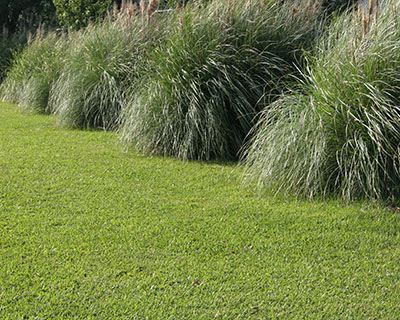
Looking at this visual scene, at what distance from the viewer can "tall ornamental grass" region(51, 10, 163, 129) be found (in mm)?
8148

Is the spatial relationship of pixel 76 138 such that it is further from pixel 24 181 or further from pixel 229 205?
pixel 229 205

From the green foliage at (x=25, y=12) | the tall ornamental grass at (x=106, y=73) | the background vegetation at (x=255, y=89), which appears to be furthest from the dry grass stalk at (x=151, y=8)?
the green foliage at (x=25, y=12)

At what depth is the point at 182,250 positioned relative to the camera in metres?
3.67

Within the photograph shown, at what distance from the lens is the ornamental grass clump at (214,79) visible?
6312mm

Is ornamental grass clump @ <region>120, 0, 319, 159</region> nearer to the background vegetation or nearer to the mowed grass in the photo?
the background vegetation

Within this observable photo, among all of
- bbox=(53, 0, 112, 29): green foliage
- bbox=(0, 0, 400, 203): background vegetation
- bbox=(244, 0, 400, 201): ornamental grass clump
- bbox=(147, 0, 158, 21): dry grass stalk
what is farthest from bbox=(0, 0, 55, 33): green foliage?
bbox=(244, 0, 400, 201): ornamental grass clump

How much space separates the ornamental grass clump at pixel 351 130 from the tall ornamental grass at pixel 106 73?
3684mm

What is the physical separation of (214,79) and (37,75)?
576 cm

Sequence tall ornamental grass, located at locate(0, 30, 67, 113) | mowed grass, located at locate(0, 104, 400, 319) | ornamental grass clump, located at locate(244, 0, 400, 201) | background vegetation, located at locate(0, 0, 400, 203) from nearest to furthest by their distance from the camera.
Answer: mowed grass, located at locate(0, 104, 400, 319)
ornamental grass clump, located at locate(244, 0, 400, 201)
background vegetation, located at locate(0, 0, 400, 203)
tall ornamental grass, located at locate(0, 30, 67, 113)

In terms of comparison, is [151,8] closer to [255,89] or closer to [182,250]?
[255,89]

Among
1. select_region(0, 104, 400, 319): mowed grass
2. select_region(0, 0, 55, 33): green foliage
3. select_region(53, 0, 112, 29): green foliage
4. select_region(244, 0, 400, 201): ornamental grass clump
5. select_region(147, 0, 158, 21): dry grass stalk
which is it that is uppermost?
select_region(0, 0, 55, 33): green foliage

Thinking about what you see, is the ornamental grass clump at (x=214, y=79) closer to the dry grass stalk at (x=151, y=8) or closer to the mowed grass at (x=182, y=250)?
the mowed grass at (x=182, y=250)

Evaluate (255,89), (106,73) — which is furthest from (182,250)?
(106,73)

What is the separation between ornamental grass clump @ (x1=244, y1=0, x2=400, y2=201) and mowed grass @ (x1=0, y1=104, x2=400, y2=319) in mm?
251
